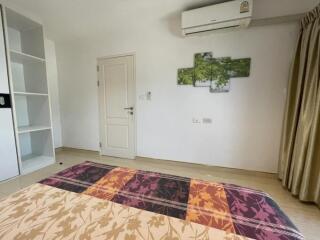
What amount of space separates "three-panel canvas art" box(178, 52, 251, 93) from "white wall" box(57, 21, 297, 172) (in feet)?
0.29

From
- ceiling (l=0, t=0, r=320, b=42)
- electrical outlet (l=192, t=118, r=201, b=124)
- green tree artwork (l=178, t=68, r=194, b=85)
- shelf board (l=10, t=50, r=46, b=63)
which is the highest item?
ceiling (l=0, t=0, r=320, b=42)

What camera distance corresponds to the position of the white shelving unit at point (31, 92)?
271 cm

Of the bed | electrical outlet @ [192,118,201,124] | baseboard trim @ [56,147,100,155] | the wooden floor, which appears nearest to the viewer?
the bed

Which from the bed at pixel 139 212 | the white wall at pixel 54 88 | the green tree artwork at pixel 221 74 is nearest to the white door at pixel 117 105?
the white wall at pixel 54 88

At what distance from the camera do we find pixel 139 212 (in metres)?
0.91

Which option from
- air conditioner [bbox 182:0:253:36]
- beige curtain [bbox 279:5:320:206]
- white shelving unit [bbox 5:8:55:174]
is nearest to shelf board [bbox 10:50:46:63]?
white shelving unit [bbox 5:8:55:174]

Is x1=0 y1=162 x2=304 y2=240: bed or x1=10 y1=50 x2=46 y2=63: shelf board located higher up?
x1=10 y1=50 x2=46 y2=63: shelf board

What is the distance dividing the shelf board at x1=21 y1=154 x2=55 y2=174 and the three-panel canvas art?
114 inches

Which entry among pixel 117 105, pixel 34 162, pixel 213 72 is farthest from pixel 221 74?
pixel 34 162

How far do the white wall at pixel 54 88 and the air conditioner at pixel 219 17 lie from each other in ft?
9.97

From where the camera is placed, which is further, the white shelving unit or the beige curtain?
the white shelving unit

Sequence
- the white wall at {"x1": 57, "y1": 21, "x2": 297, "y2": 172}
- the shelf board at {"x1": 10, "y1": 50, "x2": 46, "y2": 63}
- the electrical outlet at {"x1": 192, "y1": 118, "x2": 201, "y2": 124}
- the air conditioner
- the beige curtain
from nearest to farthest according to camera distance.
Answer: the beige curtain → the air conditioner → the white wall at {"x1": 57, "y1": 21, "x2": 297, "y2": 172} → the shelf board at {"x1": 10, "y1": 50, "x2": 46, "y2": 63} → the electrical outlet at {"x1": 192, "y1": 118, "x2": 201, "y2": 124}

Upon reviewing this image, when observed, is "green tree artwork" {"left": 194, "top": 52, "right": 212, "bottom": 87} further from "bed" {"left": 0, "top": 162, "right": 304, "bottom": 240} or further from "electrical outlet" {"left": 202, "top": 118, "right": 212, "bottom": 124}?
"bed" {"left": 0, "top": 162, "right": 304, "bottom": 240}

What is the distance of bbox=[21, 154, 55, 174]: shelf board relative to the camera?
2648 millimetres
